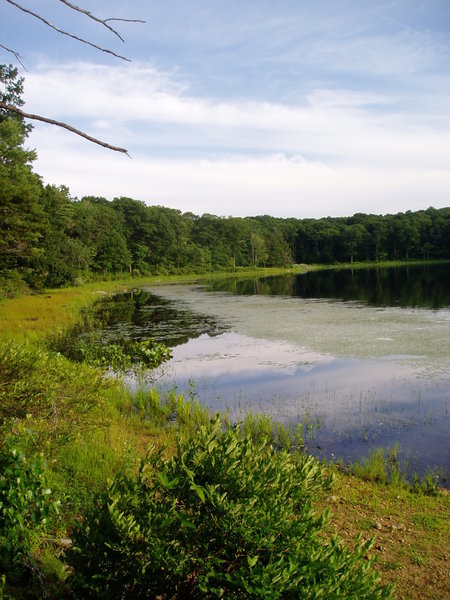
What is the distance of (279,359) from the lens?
17.1 m

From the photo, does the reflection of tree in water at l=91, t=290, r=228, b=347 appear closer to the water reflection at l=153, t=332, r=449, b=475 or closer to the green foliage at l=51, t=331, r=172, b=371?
the green foliage at l=51, t=331, r=172, b=371

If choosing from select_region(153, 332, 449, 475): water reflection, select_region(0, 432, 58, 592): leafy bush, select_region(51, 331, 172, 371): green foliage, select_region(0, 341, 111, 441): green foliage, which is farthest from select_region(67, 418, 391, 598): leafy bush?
select_region(51, 331, 172, 371): green foliage

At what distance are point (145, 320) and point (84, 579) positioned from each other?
25013 millimetres

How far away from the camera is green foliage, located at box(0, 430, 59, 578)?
10.2ft

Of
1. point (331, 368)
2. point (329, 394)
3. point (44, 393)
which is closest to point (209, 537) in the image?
point (44, 393)

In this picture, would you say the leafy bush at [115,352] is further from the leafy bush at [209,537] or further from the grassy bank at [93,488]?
the leafy bush at [209,537]

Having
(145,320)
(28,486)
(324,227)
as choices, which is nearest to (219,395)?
(28,486)

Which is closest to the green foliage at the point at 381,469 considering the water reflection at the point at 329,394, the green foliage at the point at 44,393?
the water reflection at the point at 329,394

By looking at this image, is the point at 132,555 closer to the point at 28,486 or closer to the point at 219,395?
the point at 28,486

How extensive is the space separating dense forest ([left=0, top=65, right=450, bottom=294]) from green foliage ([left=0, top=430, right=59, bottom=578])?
3.26 m

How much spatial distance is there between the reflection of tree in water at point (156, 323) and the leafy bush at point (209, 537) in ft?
56.9

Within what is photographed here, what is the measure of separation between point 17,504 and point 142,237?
8622cm

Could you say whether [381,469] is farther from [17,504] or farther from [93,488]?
[17,504]

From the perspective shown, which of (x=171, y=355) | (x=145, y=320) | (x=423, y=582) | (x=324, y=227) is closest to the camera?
(x=423, y=582)
